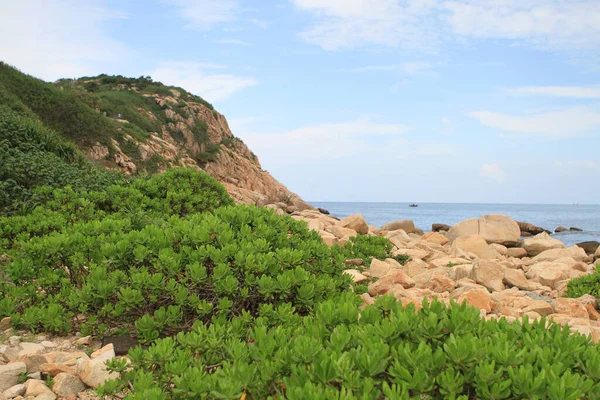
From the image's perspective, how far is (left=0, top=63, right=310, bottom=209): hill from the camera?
2558 cm

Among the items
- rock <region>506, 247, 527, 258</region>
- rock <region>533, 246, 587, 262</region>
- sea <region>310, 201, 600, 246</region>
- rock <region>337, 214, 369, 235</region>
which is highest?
rock <region>337, 214, 369, 235</region>

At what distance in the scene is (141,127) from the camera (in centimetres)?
3694

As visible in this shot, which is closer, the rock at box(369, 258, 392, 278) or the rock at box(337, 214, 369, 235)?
the rock at box(369, 258, 392, 278)

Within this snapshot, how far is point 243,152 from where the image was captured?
46750 millimetres

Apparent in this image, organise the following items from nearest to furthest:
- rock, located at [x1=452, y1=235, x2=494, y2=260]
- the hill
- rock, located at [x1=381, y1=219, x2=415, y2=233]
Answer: rock, located at [x1=452, y1=235, x2=494, y2=260], rock, located at [x1=381, y1=219, x2=415, y2=233], the hill

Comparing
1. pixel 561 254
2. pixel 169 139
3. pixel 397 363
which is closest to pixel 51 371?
pixel 397 363

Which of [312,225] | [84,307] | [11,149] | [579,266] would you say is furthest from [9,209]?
[579,266]

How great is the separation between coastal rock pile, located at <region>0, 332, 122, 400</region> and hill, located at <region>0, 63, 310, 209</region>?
13.6 meters

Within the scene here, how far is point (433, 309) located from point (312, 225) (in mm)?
9750

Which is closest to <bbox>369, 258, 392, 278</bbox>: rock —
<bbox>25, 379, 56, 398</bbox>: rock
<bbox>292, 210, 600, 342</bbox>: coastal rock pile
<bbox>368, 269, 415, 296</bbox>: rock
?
<bbox>292, 210, 600, 342</bbox>: coastal rock pile

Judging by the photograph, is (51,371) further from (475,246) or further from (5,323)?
(475,246)

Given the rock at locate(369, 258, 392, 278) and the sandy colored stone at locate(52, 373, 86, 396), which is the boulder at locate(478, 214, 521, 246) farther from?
the sandy colored stone at locate(52, 373, 86, 396)

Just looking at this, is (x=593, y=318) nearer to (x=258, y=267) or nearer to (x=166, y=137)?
(x=258, y=267)

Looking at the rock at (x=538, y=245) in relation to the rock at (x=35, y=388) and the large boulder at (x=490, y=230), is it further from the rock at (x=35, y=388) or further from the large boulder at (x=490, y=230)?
the rock at (x=35, y=388)
